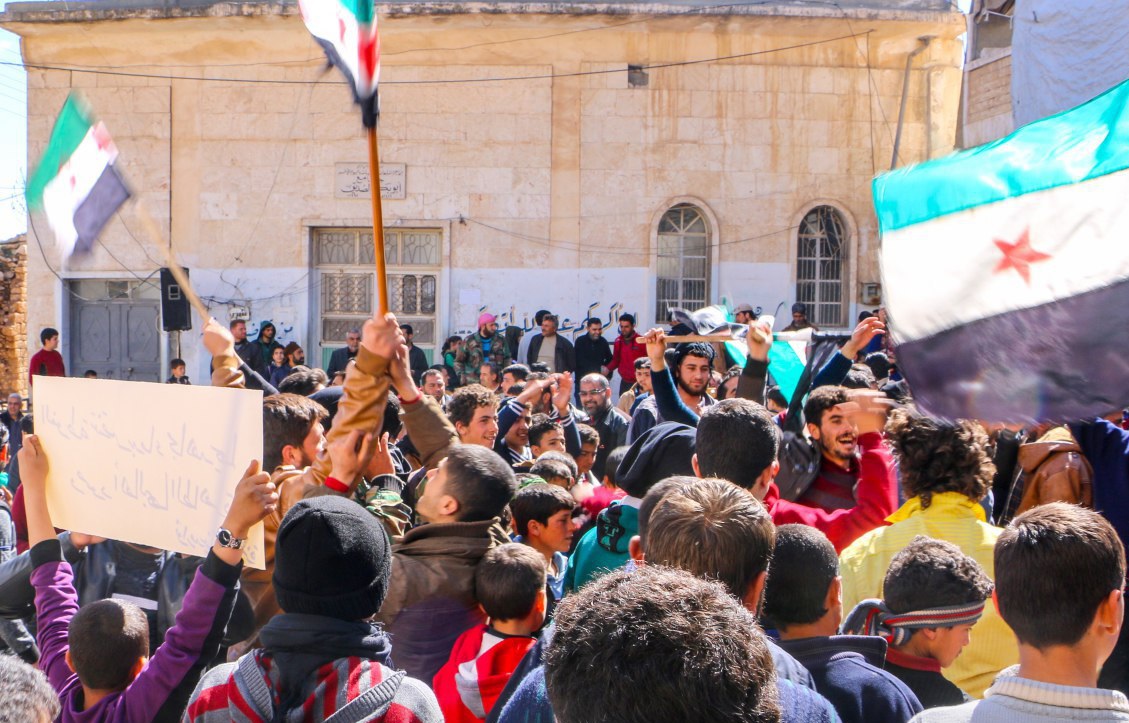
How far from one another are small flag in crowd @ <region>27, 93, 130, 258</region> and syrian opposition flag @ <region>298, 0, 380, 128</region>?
3.36 ft

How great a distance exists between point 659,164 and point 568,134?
4.88 ft

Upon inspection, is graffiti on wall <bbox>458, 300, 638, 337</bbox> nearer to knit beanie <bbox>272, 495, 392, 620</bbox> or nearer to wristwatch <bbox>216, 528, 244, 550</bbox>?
wristwatch <bbox>216, 528, 244, 550</bbox>

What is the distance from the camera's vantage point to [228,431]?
115 inches

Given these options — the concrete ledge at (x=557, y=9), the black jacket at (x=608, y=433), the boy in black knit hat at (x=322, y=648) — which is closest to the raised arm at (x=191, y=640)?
the boy in black knit hat at (x=322, y=648)

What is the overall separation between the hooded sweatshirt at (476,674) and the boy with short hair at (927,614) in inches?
33.4

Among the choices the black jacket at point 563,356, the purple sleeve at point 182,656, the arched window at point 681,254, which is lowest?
the purple sleeve at point 182,656

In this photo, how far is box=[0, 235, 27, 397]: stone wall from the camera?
68.8ft

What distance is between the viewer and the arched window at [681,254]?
1777cm

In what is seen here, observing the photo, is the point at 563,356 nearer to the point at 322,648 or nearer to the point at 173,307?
the point at 173,307

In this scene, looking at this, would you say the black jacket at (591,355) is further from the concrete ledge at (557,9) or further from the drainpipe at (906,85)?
the drainpipe at (906,85)

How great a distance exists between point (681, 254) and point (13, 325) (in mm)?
12617

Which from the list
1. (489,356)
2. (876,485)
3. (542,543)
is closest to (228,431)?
(542,543)

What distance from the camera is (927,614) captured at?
2715 millimetres

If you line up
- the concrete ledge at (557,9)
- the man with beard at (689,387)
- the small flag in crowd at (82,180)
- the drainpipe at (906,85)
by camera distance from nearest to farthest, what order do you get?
the small flag in crowd at (82,180), the man with beard at (689,387), the concrete ledge at (557,9), the drainpipe at (906,85)
